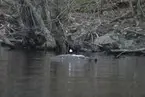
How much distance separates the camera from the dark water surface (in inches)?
592

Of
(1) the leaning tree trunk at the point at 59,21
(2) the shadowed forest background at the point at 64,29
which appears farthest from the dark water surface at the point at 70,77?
(2) the shadowed forest background at the point at 64,29

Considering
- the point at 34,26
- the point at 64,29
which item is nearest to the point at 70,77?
the point at 64,29

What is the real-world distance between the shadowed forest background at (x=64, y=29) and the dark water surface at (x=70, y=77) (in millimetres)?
3243

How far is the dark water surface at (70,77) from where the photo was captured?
15.0 metres

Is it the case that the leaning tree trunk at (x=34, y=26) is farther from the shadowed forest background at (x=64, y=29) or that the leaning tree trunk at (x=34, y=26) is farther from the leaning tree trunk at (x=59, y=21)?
the leaning tree trunk at (x=59, y=21)

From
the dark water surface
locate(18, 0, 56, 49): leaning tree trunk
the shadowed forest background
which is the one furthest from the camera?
locate(18, 0, 56, 49): leaning tree trunk

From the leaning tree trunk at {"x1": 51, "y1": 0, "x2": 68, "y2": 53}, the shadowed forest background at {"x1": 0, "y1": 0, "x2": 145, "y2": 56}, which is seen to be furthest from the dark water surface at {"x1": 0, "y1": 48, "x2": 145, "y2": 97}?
the shadowed forest background at {"x1": 0, "y1": 0, "x2": 145, "y2": 56}

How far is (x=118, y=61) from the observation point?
84.5ft

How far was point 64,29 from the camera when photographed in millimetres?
30547

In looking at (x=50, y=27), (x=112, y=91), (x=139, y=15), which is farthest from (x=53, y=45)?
(x=112, y=91)

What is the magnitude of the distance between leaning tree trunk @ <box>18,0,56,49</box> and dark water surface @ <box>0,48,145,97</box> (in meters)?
3.28

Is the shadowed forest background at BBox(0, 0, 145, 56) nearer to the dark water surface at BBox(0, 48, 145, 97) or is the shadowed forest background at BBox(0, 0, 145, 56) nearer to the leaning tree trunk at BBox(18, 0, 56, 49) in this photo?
the leaning tree trunk at BBox(18, 0, 56, 49)

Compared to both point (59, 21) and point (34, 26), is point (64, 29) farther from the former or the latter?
point (34, 26)

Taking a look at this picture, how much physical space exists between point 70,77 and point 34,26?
1359 cm
